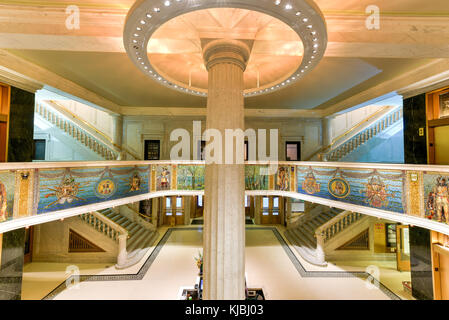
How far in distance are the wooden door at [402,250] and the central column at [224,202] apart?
317 inches

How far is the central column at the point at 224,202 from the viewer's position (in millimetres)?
2777

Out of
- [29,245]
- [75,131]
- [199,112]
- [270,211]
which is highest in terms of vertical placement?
[199,112]

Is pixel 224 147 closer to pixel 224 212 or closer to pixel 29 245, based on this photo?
pixel 224 212

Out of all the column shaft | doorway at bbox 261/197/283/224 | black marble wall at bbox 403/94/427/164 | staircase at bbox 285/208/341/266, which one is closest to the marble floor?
staircase at bbox 285/208/341/266

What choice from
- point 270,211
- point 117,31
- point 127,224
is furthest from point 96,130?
point 270,211

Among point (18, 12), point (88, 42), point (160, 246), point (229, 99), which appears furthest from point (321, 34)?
point (160, 246)

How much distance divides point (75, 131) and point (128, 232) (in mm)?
5599

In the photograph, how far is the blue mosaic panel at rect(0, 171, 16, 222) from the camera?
3.86 meters

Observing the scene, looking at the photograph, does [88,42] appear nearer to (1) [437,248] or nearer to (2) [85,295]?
(2) [85,295]

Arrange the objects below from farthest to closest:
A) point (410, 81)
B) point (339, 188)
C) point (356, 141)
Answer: point (356, 141) → point (339, 188) → point (410, 81)

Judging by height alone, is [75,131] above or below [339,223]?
above

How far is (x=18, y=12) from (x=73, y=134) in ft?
Result: 24.0

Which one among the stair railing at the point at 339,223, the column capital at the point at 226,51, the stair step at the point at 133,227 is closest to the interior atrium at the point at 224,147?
the column capital at the point at 226,51

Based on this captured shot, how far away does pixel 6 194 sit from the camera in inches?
154
